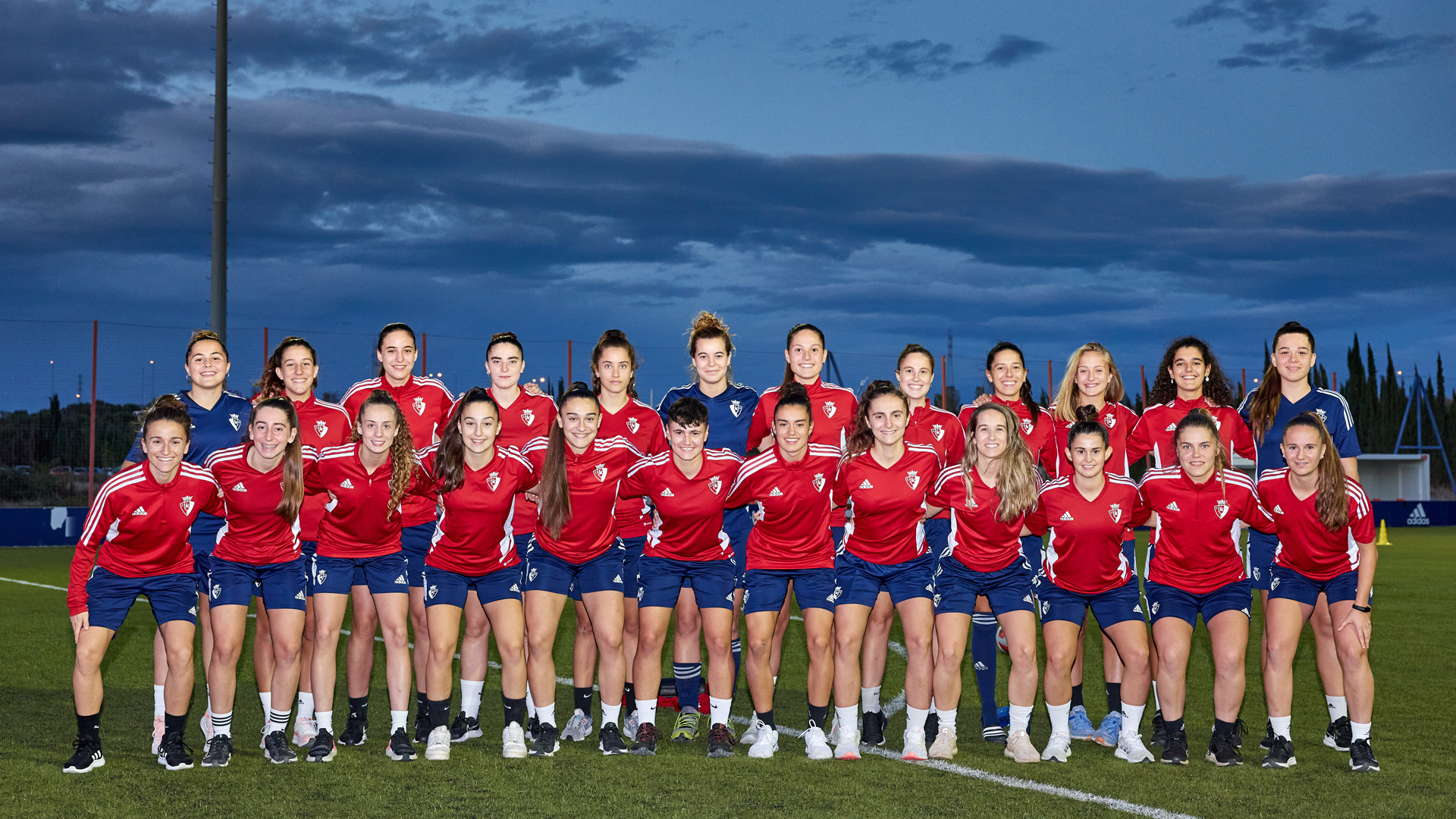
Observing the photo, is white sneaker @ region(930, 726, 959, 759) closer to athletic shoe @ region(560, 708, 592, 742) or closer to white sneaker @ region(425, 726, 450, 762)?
athletic shoe @ region(560, 708, 592, 742)

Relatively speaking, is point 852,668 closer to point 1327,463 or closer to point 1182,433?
point 1182,433

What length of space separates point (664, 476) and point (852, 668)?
1.18 m

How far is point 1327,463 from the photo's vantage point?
5258 millimetres

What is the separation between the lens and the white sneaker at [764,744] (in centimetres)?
532

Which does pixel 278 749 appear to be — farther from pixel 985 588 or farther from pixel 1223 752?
pixel 1223 752

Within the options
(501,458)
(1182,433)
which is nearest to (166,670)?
(501,458)

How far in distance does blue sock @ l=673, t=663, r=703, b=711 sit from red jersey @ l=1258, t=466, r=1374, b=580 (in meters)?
2.67

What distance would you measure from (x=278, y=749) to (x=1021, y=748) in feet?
10.3

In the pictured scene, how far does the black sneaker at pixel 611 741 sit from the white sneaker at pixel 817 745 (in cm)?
74

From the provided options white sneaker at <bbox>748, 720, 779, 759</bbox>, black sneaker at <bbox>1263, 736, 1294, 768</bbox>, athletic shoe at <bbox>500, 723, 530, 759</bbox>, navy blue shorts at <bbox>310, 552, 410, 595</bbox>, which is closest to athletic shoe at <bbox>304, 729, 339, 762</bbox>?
navy blue shorts at <bbox>310, 552, 410, 595</bbox>

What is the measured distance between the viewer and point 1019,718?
5340mm

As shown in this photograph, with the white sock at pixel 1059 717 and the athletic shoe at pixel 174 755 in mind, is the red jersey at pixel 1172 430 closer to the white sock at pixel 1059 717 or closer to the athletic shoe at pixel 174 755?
the white sock at pixel 1059 717

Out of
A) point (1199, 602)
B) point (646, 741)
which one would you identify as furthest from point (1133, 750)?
point (646, 741)

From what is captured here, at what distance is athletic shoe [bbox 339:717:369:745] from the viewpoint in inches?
220
